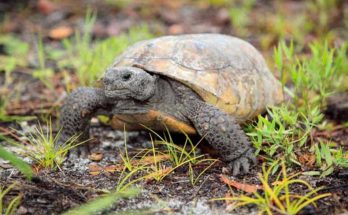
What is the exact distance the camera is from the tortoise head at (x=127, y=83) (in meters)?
3.22

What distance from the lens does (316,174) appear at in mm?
2885

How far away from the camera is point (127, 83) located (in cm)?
323

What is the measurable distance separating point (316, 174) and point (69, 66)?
3.40 metres

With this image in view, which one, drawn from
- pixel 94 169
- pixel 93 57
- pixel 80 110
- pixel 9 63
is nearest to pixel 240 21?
pixel 93 57

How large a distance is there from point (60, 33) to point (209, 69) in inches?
153

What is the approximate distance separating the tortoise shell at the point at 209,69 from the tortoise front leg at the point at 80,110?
196 mm

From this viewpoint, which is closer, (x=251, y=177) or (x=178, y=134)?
(x=251, y=177)

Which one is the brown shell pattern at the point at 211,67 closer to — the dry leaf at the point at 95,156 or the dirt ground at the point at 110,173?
the dirt ground at the point at 110,173

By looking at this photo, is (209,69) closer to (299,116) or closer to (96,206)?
(299,116)

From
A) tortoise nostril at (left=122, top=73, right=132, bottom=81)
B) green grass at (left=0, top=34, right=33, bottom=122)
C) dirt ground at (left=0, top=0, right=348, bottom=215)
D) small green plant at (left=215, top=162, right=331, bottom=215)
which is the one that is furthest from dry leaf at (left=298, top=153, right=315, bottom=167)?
green grass at (left=0, top=34, right=33, bottom=122)

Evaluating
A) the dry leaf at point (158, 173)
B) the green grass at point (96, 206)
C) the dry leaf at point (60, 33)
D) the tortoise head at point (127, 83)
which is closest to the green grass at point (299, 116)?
the dry leaf at point (158, 173)

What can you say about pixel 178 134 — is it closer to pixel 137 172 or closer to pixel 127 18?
pixel 137 172

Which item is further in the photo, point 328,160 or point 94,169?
point 94,169

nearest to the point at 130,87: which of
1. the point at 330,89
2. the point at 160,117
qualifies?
the point at 160,117
